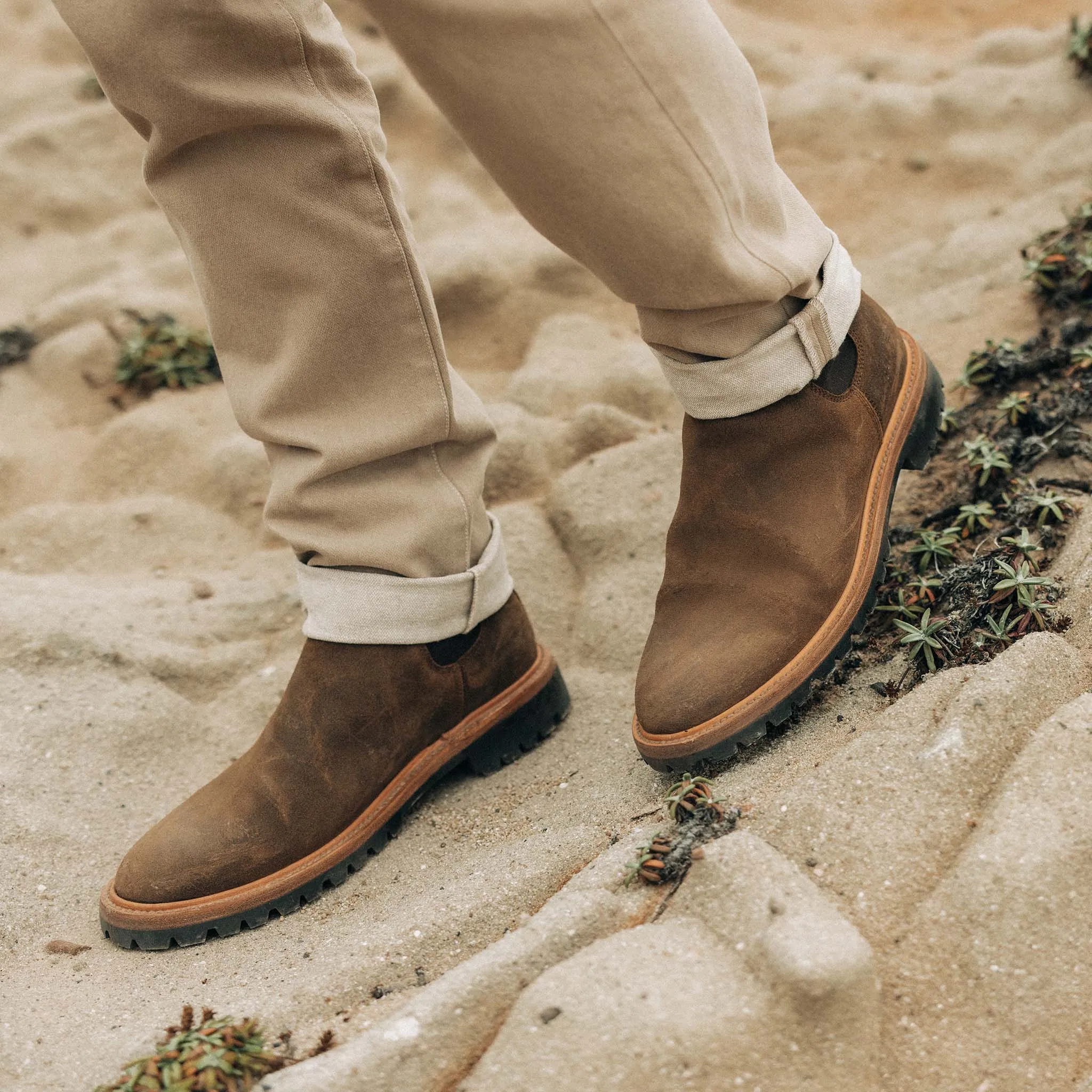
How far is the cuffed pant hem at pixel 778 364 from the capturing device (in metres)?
1.38

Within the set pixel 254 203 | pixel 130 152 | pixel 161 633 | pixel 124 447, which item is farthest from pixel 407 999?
pixel 130 152

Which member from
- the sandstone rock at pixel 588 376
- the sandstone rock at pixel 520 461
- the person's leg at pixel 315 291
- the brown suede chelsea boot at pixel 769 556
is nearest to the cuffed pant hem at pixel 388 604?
the person's leg at pixel 315 291

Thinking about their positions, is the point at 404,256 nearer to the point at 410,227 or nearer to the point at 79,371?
the point at 410,227

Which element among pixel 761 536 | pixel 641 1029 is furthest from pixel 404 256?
pixel 641 1029

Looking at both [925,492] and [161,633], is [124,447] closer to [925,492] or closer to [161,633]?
[161,633]

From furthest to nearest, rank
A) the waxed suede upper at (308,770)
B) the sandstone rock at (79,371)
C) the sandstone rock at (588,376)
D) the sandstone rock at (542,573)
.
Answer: the sandstone rock at (79,371) → the sandstone rock at (588,376) → the sandstone rock at (542,573) → the waxed suede upper at (308,770)

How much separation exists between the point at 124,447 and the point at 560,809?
1610mm

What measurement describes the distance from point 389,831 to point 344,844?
80 millimetres

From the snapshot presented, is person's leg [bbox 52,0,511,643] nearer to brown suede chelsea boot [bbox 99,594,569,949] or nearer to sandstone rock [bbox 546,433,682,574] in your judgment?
brown suede chelsea boot [bbox 99,594,569,949]

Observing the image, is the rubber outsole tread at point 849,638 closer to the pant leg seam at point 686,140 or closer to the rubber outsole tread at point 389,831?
the rubber outsole tread at point 389,831

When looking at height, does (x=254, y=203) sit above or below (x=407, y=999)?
above

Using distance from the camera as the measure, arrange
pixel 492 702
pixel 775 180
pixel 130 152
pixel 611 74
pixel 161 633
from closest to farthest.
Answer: pixel 611 74 → pixel 775 180 → pixel 492 702 → pixel 161 633 → pixel 130 152

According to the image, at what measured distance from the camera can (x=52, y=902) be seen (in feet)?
5.02

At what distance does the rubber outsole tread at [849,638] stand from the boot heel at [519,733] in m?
0.31
